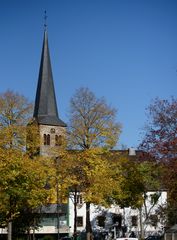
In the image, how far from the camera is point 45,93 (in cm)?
8719

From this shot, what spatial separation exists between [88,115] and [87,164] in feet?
17.9

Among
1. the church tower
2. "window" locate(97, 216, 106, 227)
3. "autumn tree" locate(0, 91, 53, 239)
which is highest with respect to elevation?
the church tower

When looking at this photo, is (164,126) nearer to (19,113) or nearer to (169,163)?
(169,163)

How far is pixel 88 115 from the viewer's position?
1784 inches

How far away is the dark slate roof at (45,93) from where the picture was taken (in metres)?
86.9

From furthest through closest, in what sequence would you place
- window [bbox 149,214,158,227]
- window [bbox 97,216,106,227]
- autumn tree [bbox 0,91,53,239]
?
window [bbox 97,216,106,227], window [bbox 149,214,158,227], autumn tree [bbox 0,91,53,239]

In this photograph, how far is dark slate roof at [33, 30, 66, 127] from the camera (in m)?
86.9

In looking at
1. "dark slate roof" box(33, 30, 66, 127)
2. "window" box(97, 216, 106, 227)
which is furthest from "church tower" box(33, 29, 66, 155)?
"window" box(97, 216, 106, 227)

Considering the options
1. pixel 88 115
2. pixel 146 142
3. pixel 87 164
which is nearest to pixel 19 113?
pixel 88 115

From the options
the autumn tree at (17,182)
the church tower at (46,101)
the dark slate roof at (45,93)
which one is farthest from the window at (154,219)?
the dark slate roof at (45,93)

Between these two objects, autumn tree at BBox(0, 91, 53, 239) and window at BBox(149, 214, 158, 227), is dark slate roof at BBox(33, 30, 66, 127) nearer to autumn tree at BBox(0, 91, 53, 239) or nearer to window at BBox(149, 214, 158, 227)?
window at BBox(149, 214, 158, 227)

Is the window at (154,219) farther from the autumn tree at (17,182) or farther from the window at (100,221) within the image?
the autumn tree at (17,182)

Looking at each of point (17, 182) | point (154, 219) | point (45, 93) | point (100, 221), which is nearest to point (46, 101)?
point (45, 93)

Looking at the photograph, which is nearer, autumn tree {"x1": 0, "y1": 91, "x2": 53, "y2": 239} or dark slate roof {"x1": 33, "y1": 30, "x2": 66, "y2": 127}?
autumn tree {"x1": 0, "y1": 91, "x2": 53, "y2": 239}
